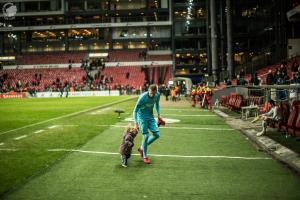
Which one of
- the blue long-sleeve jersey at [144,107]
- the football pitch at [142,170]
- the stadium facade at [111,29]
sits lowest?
the football pitch at [142,170]

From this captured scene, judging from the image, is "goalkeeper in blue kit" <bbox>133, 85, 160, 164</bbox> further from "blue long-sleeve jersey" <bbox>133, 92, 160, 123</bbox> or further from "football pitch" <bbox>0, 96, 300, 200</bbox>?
"football pitch" <bbox>0, 96, 300, 200</bbox>

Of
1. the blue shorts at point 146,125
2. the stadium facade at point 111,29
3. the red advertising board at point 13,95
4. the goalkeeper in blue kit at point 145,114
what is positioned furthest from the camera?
the stadium facade at point 111,29

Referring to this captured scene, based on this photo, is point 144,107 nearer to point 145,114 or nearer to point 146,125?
point 145,114

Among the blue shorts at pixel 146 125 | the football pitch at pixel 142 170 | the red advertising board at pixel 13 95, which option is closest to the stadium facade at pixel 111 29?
the red advertising board at pixel 13 95

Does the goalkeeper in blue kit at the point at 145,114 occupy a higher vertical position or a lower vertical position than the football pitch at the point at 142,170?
higher

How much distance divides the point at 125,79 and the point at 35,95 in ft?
61.4

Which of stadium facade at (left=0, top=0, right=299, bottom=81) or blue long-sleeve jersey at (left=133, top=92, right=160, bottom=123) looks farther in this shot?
stadium facade at (left=0, top=0, right=299, bottom=81)

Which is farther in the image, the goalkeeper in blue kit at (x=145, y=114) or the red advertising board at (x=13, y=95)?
the red advertising board at (x=13, y=95)

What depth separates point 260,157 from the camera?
35.3 ft

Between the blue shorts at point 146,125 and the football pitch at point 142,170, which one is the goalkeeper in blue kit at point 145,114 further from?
the football pitch at point 142,170

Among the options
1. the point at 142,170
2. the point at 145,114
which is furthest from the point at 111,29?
the point at 142,170

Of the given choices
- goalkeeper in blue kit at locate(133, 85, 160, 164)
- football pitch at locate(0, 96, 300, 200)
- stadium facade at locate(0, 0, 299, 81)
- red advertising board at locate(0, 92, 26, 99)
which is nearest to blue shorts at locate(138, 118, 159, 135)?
goalkeeper in blue kit at locate(133, 85, 160, 164)

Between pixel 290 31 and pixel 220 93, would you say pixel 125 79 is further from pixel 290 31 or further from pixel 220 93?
pixel 220 93

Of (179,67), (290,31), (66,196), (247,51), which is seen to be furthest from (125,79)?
(66,196)
